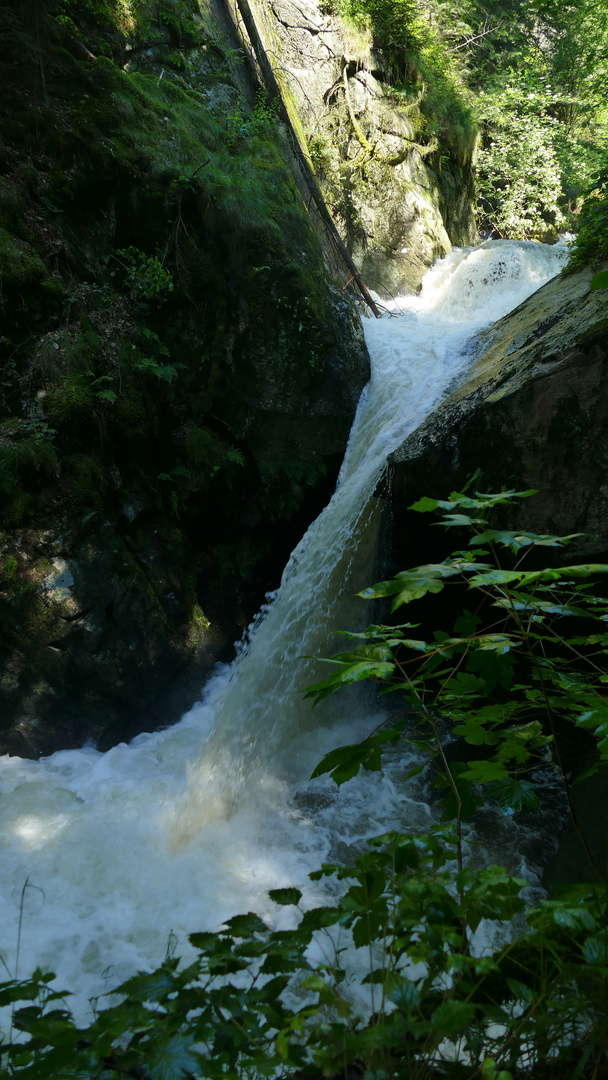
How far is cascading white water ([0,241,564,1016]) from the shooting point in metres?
2.92

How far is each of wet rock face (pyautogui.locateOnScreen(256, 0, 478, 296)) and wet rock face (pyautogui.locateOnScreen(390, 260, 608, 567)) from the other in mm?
6672

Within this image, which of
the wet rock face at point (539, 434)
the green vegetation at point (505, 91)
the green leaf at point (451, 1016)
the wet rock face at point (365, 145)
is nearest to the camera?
the green leaf at point (451, 1016)

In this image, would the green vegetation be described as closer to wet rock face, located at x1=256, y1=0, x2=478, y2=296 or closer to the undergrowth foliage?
wet rock face, located at x1=256, y1=0, x2=478, y2=296

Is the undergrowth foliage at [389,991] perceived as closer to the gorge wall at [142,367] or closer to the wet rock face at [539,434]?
the wet rock face at [539,434]

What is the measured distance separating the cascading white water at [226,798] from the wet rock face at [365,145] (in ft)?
17.7

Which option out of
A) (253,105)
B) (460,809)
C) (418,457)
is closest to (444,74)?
(253,105)

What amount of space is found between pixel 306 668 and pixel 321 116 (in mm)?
10135

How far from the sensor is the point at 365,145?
1041cm

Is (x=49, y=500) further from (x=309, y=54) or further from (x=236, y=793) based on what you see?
(x=309, y=54)

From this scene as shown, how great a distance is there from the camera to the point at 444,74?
12016 mm

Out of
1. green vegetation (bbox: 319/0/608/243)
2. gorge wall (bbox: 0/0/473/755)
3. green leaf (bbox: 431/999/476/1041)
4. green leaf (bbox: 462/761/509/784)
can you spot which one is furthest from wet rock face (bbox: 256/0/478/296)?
green leaf (bbox: 431/999/476/1041)

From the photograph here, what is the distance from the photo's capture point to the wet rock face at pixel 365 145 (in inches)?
390

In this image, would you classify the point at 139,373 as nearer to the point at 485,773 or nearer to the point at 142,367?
the point at 142,367

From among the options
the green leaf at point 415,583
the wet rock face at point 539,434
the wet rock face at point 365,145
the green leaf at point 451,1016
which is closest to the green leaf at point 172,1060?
the green leaf at point 451,1016
